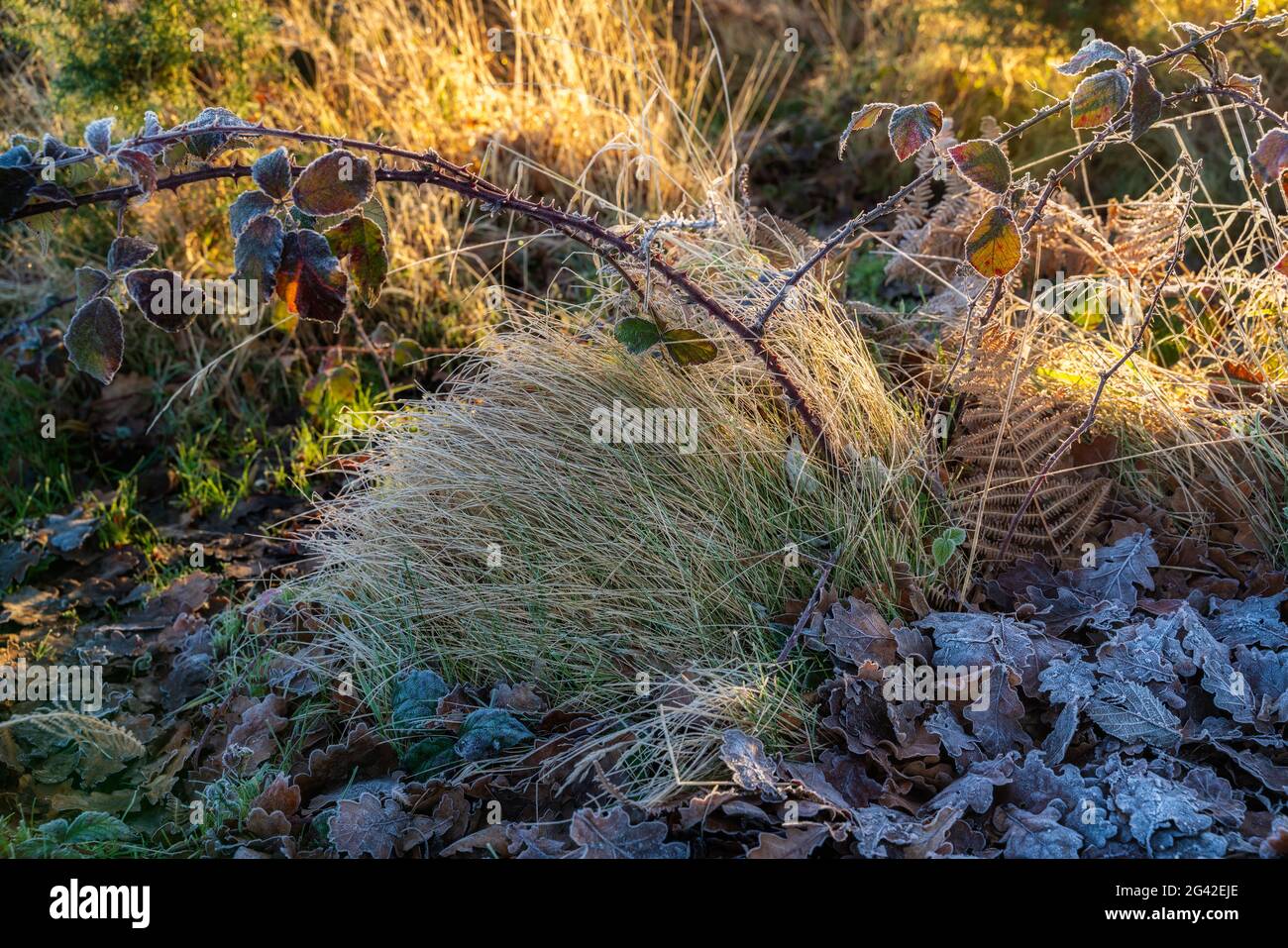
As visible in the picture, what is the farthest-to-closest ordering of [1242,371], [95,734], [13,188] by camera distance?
1. [1242,371]
2. [95,734]
3. [13,188]

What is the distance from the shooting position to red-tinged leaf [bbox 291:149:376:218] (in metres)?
2.02

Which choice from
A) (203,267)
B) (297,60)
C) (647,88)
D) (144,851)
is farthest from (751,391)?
(297,60)

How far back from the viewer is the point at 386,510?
9.48ft

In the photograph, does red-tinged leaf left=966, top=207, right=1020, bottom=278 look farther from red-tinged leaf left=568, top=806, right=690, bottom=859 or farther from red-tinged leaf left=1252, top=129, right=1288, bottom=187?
red-tinged leaf left=568, top=806, right=690, bottom=859

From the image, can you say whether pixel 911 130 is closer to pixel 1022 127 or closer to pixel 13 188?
pixel 1022 127

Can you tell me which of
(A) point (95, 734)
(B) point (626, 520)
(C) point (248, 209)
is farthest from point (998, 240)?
(A) point (95, 734)

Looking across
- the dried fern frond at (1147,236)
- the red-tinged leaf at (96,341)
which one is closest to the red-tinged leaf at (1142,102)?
the dried fern frond at (1147,236)

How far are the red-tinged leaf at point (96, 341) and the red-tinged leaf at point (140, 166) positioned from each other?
0.82ft

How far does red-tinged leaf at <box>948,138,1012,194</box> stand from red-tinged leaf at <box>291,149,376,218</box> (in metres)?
1.13

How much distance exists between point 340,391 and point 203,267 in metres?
0.97

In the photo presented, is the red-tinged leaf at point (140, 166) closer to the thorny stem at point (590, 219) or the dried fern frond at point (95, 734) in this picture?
the thorny stem at point (590, 219)

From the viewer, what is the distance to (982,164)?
2.23m

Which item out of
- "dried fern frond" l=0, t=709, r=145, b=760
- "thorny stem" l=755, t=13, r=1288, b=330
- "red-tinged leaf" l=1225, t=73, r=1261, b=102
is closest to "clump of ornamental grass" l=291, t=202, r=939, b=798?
"thorny stem" l=755, t=13, r=1288, b=330

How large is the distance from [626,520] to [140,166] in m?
1.26
